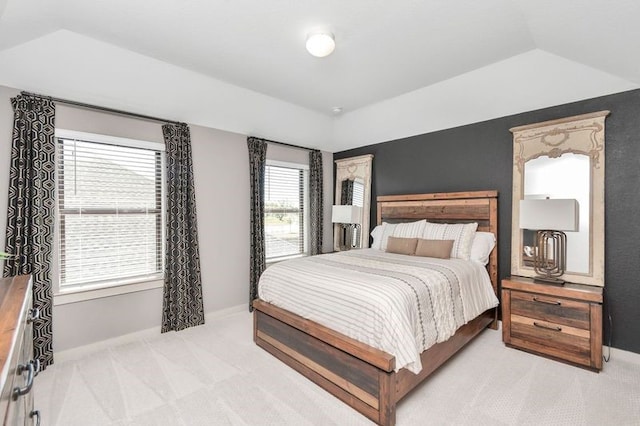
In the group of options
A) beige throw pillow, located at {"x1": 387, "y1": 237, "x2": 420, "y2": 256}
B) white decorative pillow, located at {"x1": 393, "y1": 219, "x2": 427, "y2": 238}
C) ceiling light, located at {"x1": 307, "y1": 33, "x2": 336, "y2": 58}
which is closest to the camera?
ceiling light, located at {"x1": 307, "y1": 33, "x2": 336, "y2": 58}

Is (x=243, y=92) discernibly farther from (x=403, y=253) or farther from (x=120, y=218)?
(x=403, y=253)

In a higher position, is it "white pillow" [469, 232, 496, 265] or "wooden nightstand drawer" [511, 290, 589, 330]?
"white pillow" [469, 232, 496, 265]

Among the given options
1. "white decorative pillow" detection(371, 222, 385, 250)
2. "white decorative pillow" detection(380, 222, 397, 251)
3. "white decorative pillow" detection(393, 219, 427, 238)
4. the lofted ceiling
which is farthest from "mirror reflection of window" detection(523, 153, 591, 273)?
"white decorative pillow" detection(371, 222, 385, 250)

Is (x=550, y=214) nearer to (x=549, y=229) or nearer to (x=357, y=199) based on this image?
(x=549, y=229)

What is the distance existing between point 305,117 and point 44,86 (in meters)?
2.82

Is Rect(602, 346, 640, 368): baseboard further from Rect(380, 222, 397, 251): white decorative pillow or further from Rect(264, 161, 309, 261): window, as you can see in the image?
Rect(264, 161, 309, 261): window

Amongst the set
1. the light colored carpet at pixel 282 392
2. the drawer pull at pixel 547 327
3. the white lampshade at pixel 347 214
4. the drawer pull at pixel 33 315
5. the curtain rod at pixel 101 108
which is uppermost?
the curtain rod at pixel 101 108

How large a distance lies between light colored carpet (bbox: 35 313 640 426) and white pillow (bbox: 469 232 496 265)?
0.90 metres

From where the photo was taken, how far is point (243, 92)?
363 cm

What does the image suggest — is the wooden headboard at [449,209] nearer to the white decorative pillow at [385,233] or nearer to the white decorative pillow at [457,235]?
the white decorative pillow at [457,235]

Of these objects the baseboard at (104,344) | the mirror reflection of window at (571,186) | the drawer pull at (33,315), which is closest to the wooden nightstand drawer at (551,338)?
the mirror reflection of window at (571,186)

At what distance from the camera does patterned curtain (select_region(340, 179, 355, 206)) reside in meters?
4.99

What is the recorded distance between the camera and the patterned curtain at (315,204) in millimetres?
4891

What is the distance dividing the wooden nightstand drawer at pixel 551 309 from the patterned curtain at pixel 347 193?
106 inches
